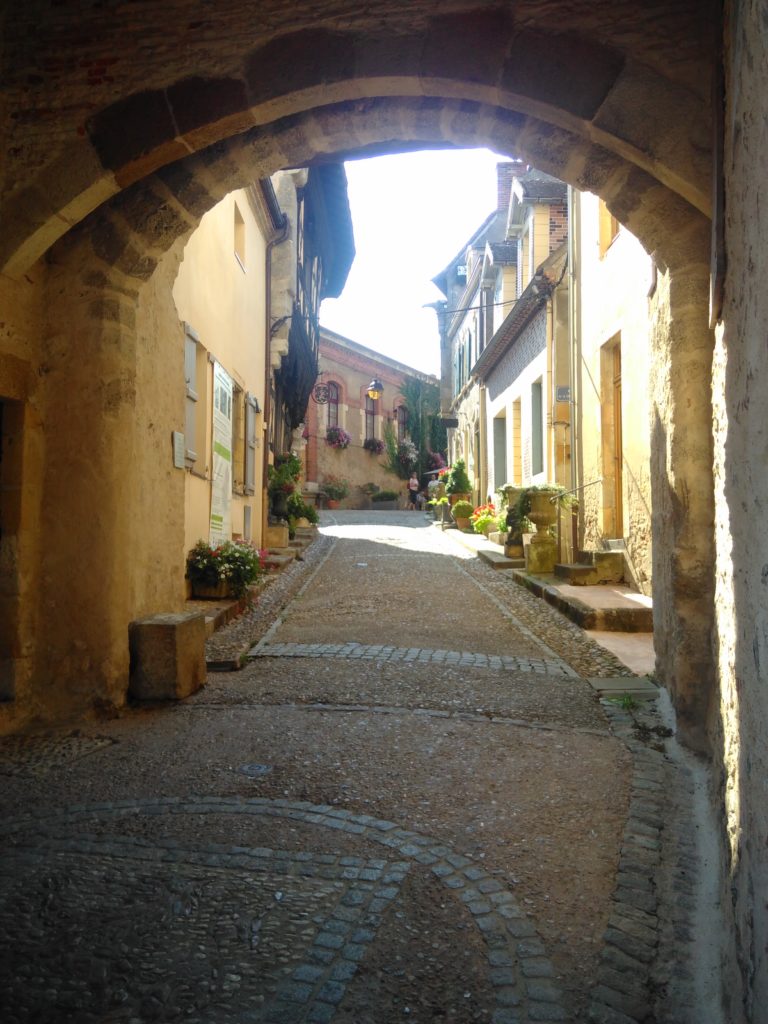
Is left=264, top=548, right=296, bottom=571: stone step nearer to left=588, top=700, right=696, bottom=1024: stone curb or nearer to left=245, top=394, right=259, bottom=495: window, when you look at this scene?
left=245, top=394, right=259, bottom=495: window

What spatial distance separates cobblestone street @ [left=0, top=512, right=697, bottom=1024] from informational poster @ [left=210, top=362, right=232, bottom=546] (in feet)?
13.0

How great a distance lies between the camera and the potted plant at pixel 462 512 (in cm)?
1989

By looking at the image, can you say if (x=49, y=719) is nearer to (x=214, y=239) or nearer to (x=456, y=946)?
(x=456, y=946)

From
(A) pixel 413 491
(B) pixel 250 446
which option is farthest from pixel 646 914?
(A) pixel 413 491

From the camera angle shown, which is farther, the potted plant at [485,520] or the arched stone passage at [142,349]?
the potted plant at [485,520]

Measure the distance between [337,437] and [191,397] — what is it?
2503cm

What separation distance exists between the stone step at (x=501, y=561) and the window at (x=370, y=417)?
22247 millimetres

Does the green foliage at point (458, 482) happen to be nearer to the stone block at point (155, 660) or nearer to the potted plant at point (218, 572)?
the potted plant at point (218, 572)

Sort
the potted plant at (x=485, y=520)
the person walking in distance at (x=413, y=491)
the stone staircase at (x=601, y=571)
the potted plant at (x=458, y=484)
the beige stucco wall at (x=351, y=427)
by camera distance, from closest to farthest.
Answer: the stone staircase at (x=601, y=571) → the potted plant at (x=485, y=520) → the potted plant at (x=458, y=484) → the beige stucco wall at (x=351, y=427) → the person walking in distance at (x=413, y=491)

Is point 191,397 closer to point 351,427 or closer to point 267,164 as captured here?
point 267,164

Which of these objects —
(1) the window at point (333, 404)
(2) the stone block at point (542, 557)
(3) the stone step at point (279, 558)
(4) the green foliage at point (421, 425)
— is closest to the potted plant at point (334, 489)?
(1) the window at point (333, 404)

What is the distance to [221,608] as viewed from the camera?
768 centimetres

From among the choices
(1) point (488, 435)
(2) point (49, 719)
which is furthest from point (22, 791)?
(1) point (488, 435)

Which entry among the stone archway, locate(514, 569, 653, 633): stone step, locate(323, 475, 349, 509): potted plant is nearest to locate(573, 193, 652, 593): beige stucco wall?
locate(514, 569, 653, 633): stone step
